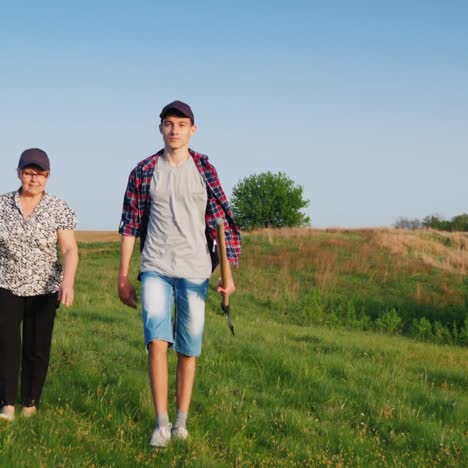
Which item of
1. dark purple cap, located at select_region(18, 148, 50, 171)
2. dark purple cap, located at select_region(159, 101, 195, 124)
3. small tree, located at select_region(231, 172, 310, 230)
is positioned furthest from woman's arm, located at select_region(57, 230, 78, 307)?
small tree, located at select_region(231, 172, 310, 230)

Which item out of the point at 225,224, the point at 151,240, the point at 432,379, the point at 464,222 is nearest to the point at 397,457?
the point at 225,224

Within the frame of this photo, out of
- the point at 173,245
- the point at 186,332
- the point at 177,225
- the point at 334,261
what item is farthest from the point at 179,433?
the point at 334,261

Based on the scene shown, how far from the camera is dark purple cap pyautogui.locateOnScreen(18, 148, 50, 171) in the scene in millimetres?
4863

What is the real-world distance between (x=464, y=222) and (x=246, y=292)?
71014mm

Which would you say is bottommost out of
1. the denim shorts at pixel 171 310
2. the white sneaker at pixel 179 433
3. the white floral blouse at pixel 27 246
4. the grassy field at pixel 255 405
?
the grassy field at pixel 255 405

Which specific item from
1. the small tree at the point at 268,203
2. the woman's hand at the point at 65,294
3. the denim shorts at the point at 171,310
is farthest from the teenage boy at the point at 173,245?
the small tree at the point at 268,203

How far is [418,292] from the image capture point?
22.3 m

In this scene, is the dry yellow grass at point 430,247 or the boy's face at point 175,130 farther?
the dry yellow grass at point 430,247

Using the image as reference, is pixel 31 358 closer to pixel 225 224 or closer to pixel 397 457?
pixel 225 224

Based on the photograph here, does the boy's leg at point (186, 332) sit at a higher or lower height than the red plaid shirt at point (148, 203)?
lower

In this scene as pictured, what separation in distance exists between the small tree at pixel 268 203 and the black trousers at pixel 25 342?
234ft

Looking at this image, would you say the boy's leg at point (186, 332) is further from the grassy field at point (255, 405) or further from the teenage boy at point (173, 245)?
the grassy field at point (255, 405)

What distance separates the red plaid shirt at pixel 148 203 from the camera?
15.1 ft

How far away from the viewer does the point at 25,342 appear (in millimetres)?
5188
